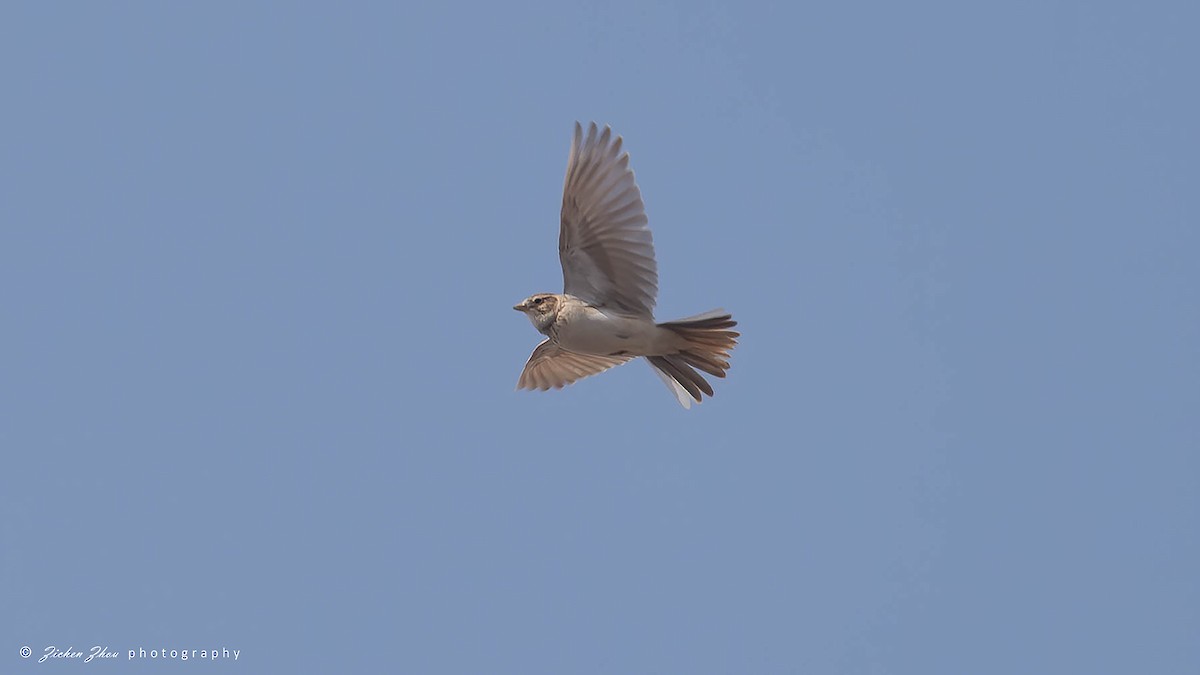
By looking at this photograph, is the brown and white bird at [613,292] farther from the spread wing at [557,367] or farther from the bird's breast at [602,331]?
the spread wing at [557,367]

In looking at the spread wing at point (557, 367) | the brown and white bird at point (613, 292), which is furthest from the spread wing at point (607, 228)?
the spread wing at point (557, 367)

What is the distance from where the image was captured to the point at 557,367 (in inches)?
782

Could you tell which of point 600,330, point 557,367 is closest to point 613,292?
point 600,330

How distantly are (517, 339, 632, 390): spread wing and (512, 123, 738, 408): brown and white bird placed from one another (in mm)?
2019

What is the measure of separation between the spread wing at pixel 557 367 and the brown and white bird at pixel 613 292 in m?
2.02

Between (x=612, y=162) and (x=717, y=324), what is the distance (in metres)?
1.77

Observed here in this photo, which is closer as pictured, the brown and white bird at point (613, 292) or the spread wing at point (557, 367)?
the brown and white bird at point (613, 292)

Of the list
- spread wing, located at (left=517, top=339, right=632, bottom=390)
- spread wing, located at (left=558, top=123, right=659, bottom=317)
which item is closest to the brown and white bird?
spread wing, located at (left=558, top=123, right=659, bottom=317)

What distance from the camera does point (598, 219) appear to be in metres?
16.8

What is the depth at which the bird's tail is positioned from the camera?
54.9ft

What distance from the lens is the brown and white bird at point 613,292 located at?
55.0 feet

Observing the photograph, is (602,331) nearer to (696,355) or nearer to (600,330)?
(600,330)

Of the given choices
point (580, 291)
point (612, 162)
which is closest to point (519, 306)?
point (580, 291)

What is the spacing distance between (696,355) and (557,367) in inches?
118
